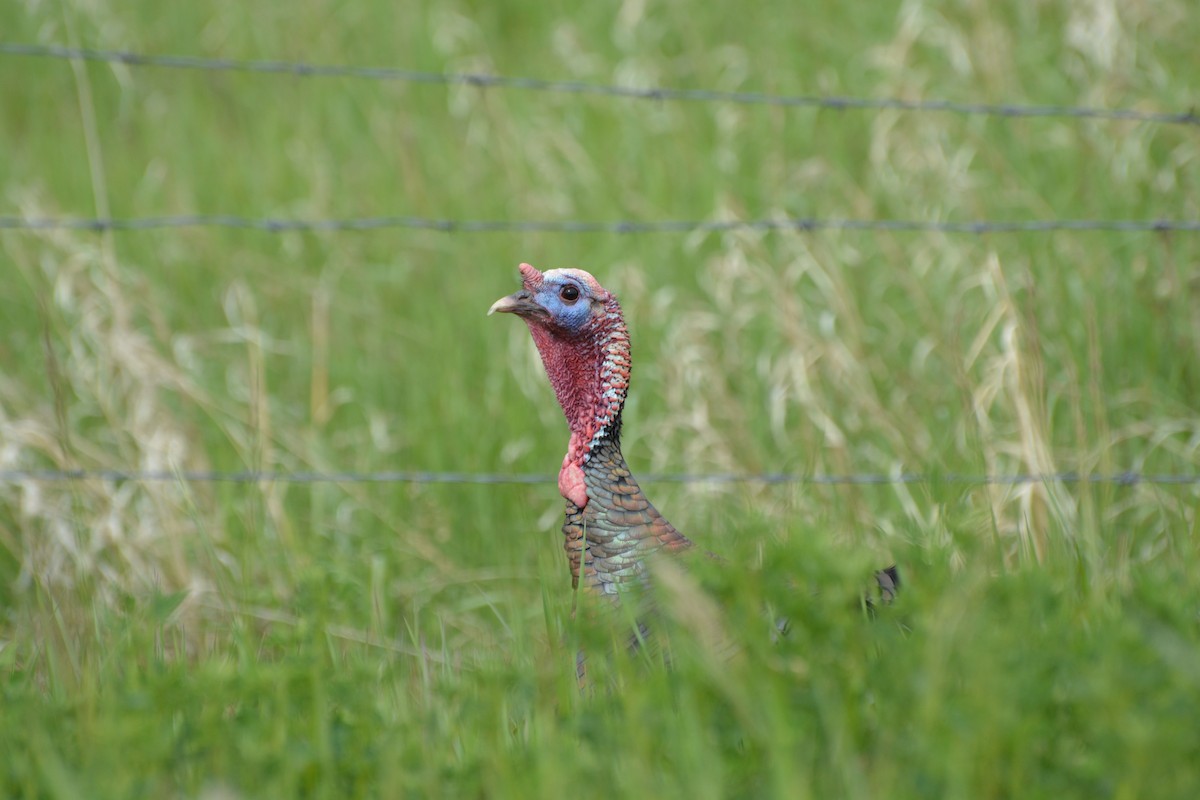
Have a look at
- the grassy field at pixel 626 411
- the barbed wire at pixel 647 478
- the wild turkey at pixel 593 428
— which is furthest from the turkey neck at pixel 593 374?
the barbed wire at pixel 647 478

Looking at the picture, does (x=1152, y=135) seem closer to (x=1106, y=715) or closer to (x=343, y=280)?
(x=343, y=280)

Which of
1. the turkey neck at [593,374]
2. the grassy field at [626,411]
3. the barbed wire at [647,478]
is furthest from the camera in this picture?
the barbed wire at [647,478]

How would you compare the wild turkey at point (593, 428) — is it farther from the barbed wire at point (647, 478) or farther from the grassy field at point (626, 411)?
the barbed wire at point (647, 478)

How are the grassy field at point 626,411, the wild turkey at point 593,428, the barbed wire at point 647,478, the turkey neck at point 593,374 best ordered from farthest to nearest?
the barbed wire at point 647,478 → the turkey neck at point 593,374 → the wild turkey at point 593,428 → the grassy field at point 626,411

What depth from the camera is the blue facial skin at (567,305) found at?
2.73m

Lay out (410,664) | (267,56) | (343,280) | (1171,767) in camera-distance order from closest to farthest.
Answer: (1171,767) < (410,664) < (343,280) < (267,56)

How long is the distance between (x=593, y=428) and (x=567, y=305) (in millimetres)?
256

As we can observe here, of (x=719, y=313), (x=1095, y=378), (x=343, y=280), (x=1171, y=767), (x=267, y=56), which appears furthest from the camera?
(x=267, y=56)

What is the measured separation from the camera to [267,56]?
7.45 m

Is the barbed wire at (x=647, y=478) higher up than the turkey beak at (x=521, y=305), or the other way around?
the turkey beak at (x=521, y=305)

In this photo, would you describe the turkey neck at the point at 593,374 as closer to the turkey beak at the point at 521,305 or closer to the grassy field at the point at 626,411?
the turkey beak at the point at 521,305

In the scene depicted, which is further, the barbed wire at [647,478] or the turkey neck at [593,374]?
the barbed wire at [647,478]

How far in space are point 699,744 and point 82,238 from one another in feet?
15.2

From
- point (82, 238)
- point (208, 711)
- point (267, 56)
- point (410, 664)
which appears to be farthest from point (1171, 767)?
point (267, 56)
